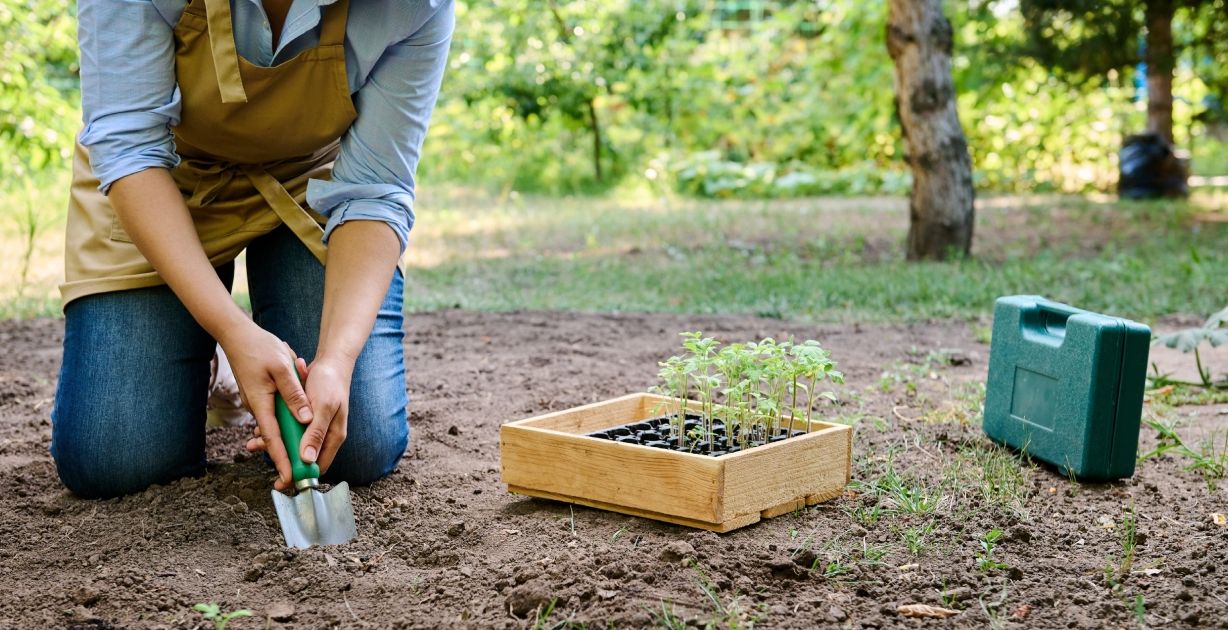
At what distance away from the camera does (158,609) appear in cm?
185

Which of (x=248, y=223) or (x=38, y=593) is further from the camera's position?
(x=248, y=223)

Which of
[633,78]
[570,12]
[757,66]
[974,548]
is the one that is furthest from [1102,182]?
[974,548]

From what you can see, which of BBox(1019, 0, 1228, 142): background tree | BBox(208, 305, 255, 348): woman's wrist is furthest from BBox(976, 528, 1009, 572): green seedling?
BBox(1019, 0, 1228, 142): background tree

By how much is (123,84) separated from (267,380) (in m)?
0.65

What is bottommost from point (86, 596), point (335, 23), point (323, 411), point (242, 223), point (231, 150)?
point (86, 596)

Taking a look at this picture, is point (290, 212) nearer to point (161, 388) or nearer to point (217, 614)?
point (161, 388)

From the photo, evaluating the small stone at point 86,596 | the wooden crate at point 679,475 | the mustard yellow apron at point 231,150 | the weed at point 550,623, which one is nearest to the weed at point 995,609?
the wooden crate at point 679,475

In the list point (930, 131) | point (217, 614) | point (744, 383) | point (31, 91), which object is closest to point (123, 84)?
point (217, 614)

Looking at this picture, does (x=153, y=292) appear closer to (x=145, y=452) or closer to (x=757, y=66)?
(x=145, y=452)

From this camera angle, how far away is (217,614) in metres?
1.79

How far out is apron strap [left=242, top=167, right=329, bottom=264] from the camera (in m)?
2.61

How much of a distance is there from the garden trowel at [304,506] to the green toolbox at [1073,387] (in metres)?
A: 1.48

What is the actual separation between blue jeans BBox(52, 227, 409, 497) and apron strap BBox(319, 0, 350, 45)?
1.79ft

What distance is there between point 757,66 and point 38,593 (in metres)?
10.0
